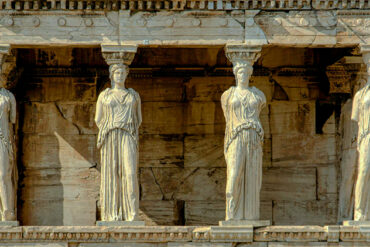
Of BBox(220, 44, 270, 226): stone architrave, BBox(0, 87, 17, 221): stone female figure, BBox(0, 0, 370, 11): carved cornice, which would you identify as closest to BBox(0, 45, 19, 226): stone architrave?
BBox(0, 87, 17, 221): stone female figure

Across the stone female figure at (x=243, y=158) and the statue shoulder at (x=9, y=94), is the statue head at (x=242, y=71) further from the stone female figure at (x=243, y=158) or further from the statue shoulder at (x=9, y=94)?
the statue shoulder at (x=9, y=94)

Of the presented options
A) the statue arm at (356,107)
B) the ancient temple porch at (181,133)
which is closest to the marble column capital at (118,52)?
the ancient temple porch at (181,133)

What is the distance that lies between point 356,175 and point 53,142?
190 inches

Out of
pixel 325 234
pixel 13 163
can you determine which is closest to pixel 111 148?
pixel 13 163

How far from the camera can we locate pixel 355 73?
84.0 feet

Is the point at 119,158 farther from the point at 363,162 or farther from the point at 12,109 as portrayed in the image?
the point at 363,162

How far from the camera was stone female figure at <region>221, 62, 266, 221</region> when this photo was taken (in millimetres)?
23844

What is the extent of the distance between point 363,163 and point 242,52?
2352mm

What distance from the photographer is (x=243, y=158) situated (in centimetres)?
2386

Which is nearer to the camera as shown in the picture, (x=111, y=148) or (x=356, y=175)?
(x=111, y=148)

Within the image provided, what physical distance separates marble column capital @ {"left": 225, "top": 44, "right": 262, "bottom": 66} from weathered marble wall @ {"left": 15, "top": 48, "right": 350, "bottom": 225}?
2539mm

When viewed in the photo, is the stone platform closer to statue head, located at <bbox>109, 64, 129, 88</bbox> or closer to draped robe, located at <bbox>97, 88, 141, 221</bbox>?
draped robe, located at <bbox>97, 88, 141, 221</bbox>

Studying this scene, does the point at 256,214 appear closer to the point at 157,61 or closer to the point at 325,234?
the point at 325,234

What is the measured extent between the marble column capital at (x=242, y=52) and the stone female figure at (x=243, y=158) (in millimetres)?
485
